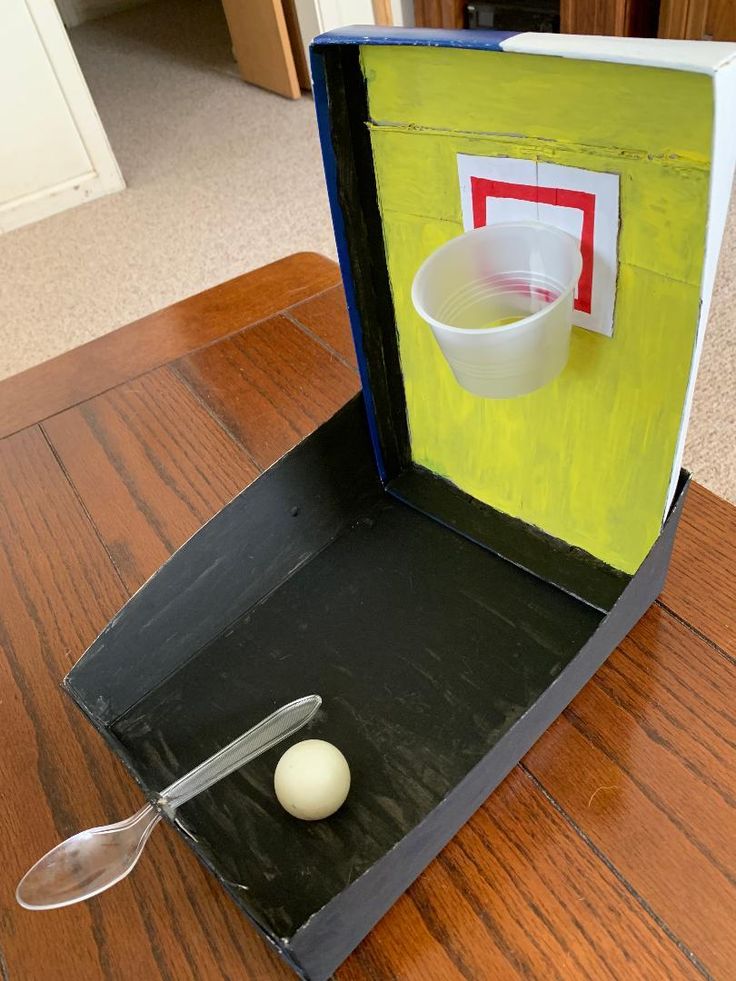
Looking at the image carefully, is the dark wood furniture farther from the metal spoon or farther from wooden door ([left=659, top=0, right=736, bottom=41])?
the metal spoon

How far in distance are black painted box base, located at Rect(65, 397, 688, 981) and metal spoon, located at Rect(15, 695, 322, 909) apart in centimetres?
1

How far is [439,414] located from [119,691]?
0.28 metres

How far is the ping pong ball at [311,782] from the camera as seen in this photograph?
0.41m

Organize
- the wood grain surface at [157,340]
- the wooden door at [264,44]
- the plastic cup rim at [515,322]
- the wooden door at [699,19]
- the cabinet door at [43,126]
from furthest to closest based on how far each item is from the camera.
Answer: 1. the wooden door at [264,44]
2. the cabinet door at [43,126]
3. the wooden door at [699,19]
4. the wood grain surface at [157,340]
5. the plastic cup rim at [515,322]

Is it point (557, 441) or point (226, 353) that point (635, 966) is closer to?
point (557, 441)

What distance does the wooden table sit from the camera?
37 cm

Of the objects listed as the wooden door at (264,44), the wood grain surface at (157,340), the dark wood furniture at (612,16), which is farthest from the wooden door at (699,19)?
the wood grain surface at (157,340)

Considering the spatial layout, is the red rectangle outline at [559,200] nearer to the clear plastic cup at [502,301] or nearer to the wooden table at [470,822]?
the clear plastic cup at [502,301]

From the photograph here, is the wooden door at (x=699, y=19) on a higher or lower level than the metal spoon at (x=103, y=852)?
lower

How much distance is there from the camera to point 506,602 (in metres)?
0.51

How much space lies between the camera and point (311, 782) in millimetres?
414

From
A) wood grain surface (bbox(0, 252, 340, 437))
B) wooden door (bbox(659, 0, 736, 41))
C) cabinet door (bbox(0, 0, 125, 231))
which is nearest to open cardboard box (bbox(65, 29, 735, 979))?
wood grain surface (bbox(0, 252, 340, 437))

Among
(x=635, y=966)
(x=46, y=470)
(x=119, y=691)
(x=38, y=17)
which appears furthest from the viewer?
(x=38, y=17)

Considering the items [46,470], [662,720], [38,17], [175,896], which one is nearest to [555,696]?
[662,720]
